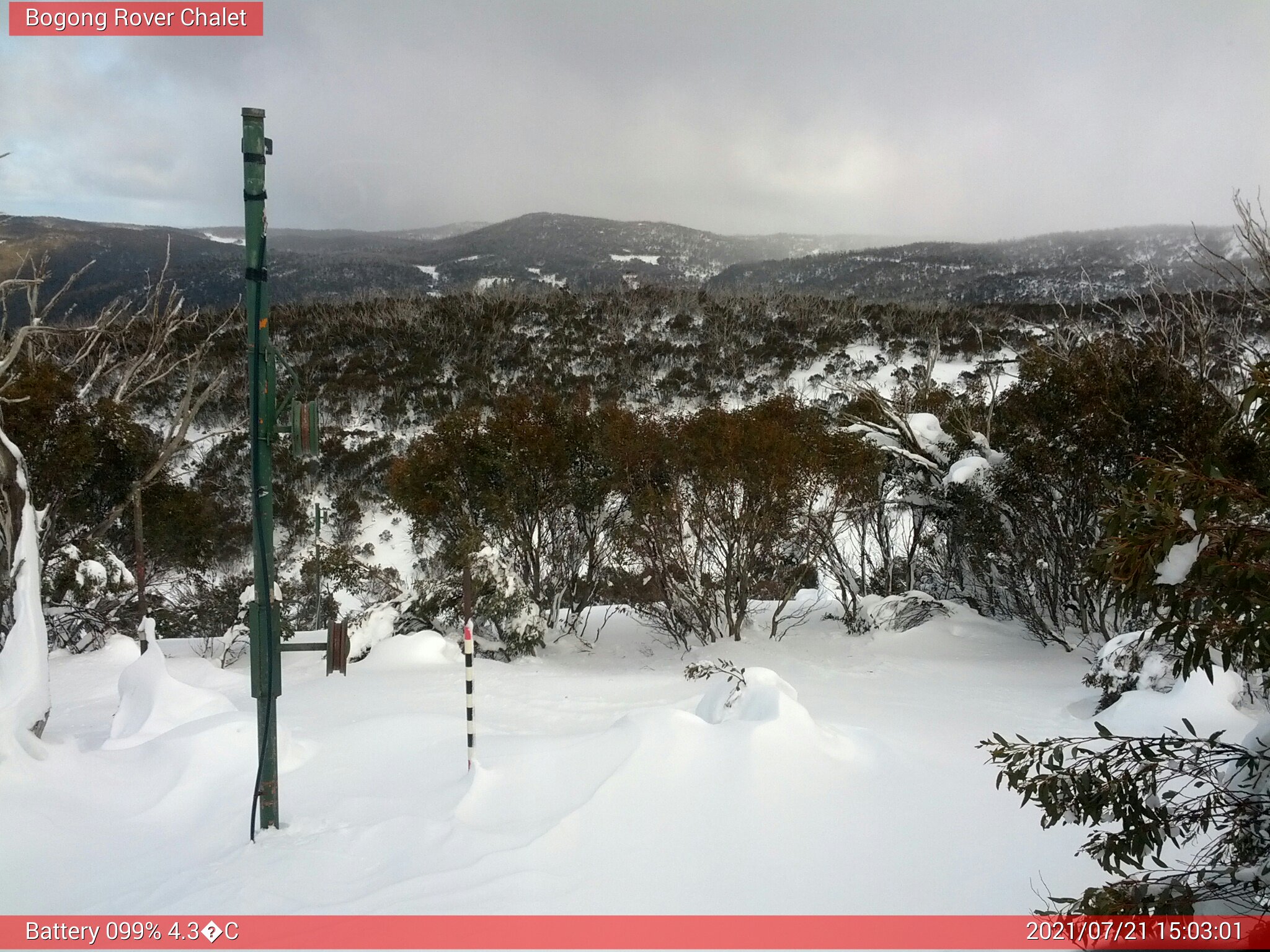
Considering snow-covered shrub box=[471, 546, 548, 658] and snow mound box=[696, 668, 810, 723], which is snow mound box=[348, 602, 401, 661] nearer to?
snow-covered shrub box=[471, 546, 548, 658]

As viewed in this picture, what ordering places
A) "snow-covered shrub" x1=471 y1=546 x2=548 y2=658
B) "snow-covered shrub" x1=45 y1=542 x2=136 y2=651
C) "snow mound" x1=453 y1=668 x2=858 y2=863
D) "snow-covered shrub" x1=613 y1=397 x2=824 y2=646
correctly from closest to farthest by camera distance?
"snow mound" x1=453 y1=668 x2=858 y2=863 < "snow-covered shrub" x1=471 y1=546 x2=548 y2=658 < "snow-covered shrub" x1=613 y1=397 x2=824 y2=646 < "snow-covered shrub" x1=45 y1=542 x2=136 y2=651

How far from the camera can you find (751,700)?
5391 millimetres

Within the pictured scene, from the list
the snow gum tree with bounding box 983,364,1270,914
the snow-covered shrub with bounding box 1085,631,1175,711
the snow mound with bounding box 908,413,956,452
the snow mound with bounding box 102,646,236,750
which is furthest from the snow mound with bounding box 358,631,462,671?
the snow gum tree with bounding box 983,364,1270,914

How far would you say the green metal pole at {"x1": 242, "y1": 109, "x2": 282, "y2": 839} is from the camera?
4.00 metres

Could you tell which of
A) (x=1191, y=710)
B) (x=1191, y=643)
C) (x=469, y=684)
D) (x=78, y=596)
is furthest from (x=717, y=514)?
(x=78, y=596)

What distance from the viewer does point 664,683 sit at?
28.9ft

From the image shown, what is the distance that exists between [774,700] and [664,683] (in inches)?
148

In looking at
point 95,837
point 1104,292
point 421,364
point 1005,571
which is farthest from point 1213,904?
point 1104,292

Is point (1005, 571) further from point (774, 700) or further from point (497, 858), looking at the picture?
point (497, 858)

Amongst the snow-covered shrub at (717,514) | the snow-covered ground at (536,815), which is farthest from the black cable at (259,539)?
the snow-covered shrub at (717,514)

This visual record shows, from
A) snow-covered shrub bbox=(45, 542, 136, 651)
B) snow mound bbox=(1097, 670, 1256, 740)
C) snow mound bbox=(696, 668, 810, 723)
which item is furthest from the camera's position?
snow-covered shrub bbox=(45, 542, 136, 651)

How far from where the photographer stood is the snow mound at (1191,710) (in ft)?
18.9

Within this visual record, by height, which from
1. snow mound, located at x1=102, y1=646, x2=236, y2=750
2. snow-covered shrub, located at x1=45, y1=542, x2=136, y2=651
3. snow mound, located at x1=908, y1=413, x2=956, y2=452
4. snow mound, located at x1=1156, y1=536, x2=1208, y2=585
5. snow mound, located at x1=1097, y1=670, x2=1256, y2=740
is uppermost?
snow mound, located at x1=1156, y1=536, x2=1208, y2=585

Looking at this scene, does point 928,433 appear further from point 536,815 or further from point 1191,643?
point 1191,643
